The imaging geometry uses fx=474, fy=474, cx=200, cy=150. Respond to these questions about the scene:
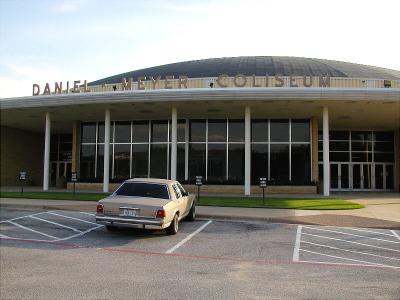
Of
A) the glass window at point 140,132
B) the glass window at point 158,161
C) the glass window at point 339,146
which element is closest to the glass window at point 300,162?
the glass window at point 339,146

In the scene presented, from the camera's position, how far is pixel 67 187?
108ft

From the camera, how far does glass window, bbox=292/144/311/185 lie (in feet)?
98.1

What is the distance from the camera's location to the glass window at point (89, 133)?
1313 inches

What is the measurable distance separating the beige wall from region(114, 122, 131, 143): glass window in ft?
32.6

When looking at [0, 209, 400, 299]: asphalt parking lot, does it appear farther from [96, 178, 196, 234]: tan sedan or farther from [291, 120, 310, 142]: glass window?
[291, 120, 310, 142]: glass window

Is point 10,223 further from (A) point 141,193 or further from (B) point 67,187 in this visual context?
(B) point 67,187

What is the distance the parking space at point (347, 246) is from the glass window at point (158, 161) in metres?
18.1

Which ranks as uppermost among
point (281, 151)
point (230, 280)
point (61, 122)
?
point (61, 122)

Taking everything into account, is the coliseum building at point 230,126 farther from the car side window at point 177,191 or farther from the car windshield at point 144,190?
the car windshield at point 144,190

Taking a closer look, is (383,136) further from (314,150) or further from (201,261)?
(201,261)

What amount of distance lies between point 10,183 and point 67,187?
259 inches

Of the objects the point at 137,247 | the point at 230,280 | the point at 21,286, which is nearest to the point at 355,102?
the point at 137,247

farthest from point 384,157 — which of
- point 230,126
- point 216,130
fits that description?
point 216,130

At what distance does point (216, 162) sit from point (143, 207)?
1938 centimetres
